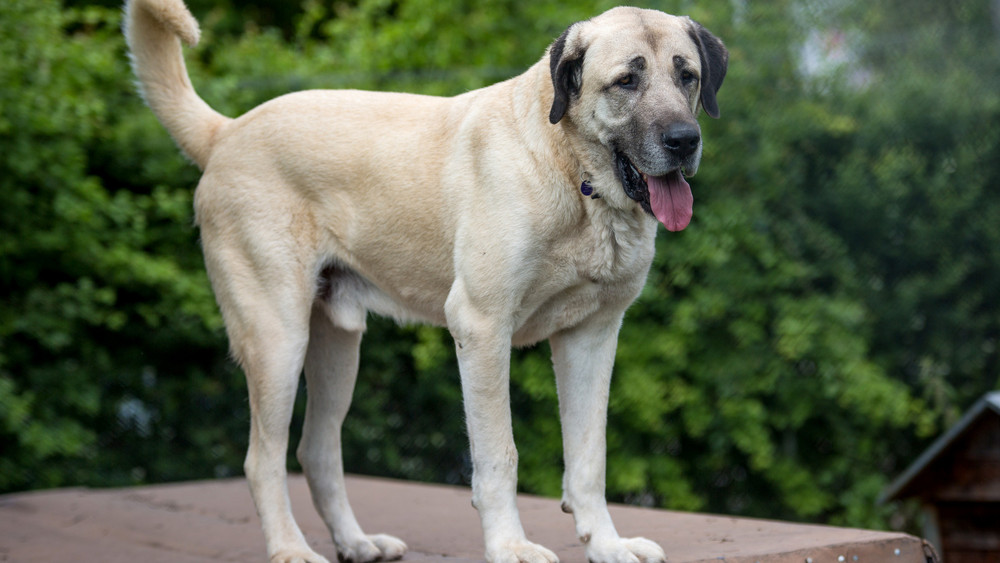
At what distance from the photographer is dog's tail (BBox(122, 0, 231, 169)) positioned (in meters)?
3.87

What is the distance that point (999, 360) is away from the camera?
6930mm

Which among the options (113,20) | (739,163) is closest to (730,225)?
(739,163)

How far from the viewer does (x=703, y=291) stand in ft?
21.1

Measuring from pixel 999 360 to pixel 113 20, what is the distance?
619cm

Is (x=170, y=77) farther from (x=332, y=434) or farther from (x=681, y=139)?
(x=681, y=139)

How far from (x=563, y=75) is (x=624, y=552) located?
1449 mm

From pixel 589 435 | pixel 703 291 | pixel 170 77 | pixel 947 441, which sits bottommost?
pixel 589 435

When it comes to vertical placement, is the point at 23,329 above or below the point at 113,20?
below

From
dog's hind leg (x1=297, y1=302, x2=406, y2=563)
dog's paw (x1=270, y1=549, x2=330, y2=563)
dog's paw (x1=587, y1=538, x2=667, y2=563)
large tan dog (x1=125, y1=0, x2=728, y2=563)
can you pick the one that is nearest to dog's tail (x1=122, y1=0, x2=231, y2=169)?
large tan dog (x1=125, y1=0, x2=728, y2=563)

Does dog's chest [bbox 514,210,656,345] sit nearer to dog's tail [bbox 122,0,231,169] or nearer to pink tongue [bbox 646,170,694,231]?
pink tongue [bbox 646,170,694,231]

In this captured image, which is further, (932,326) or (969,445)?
(932,326)

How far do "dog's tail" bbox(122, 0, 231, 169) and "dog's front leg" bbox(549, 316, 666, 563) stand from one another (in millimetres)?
1653

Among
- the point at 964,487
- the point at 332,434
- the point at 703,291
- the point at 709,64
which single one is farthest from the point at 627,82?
the point at 703,291

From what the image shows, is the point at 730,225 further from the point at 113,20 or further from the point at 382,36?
the point at 113,20
